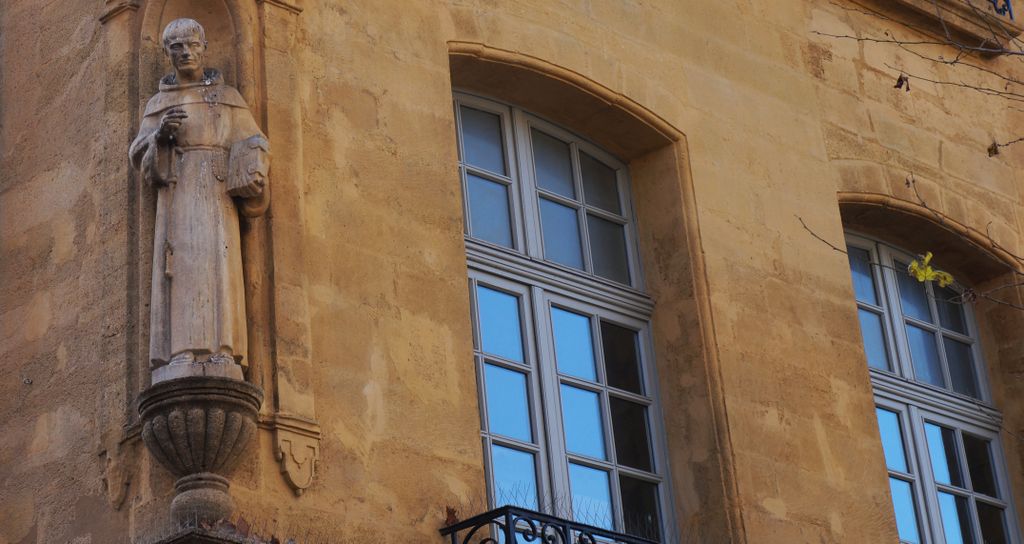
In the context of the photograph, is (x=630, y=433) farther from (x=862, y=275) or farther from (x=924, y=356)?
(x=924, y=356)

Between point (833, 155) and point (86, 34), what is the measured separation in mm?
4487

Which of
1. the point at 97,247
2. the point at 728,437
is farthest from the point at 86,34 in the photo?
the point at 728,437

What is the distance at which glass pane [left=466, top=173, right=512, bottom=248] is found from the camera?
32.1 ft

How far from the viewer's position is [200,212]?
7855mm

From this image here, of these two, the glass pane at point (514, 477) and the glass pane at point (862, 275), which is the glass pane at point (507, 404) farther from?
the glass pane at point (862, 275)

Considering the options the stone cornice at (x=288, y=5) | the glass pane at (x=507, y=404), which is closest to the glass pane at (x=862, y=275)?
the glass pane at (x=507, y=404)

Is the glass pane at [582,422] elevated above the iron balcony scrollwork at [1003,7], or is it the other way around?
the iron balcony scrollwork at [1003,7]

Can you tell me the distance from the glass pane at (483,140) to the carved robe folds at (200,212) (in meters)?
1.93

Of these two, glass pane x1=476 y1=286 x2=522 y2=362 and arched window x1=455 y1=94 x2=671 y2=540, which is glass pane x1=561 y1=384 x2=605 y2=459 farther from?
glass pane x1=476 y1=286 x2=522 y2=362

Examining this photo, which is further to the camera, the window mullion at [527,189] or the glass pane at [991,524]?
the glass pane at [991,524]

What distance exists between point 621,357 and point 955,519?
2467 mm

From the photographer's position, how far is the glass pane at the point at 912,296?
12.0 m

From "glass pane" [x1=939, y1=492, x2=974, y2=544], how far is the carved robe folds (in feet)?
16.3

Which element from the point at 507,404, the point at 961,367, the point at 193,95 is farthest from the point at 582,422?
the point at 961,367
